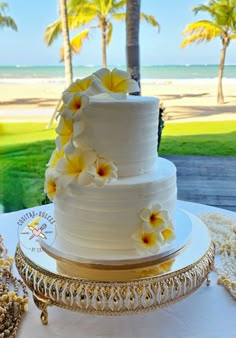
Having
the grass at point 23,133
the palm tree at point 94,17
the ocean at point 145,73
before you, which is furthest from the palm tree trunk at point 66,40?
the ocean at point 145,73

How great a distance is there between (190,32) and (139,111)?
388cm

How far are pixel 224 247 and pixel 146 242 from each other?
0.41m

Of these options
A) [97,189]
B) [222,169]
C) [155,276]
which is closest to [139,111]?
[97,189]

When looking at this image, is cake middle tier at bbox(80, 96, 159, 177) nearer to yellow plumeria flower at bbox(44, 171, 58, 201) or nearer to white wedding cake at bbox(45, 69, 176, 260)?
white wedding cake at bbox(45, 69, 176, 260)

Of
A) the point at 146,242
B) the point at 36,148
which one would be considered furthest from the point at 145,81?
the point at 146,242

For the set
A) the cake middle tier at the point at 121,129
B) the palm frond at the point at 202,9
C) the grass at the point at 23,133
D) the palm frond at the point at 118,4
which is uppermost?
the palm frond at the point at 118,4

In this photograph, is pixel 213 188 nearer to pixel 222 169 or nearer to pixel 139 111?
pixel 222 169

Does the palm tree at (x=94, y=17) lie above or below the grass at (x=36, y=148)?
above

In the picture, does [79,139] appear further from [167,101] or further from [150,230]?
[167,101]

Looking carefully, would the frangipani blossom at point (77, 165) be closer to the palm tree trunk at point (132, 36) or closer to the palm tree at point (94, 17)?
the palm tree trunk at point (132, 36)

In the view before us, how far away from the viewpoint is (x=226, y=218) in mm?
1287

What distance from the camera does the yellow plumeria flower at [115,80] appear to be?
0.77 metres

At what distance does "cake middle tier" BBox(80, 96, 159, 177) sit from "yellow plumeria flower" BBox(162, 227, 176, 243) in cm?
13

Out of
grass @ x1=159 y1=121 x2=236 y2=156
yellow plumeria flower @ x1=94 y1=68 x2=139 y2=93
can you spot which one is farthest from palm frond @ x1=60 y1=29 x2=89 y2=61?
yellow plumeria flower @ x1=94 y1=68 x2=139 y2=93
